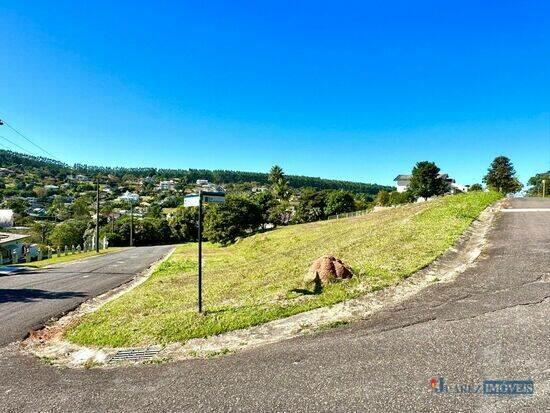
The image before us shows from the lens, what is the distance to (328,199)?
8181 cm

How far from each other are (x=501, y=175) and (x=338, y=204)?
32914 millimetres

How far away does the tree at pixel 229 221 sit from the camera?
5812 centimetres

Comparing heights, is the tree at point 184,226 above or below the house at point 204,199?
below

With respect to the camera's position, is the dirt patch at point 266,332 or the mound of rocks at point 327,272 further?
the mound of rocks at point 327,272

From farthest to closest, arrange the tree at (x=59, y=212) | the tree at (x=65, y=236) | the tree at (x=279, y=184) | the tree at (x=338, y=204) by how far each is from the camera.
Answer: the tree at (x=59, y=212), the tree at (x=279, y=184), the tree at (x=338, y=204), the tree at (x=65, y=236)

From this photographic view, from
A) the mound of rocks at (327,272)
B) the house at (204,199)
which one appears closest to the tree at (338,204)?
the mound of rocks at (327,272)

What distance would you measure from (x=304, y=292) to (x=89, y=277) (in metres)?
17.1

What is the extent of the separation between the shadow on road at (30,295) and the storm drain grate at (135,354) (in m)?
9.56

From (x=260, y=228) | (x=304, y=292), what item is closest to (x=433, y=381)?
(x=304, y=292)

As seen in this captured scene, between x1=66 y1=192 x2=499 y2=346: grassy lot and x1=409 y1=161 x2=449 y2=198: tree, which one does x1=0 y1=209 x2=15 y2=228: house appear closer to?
x1=66 y1=192 x2=499 y2=346: grassy lot

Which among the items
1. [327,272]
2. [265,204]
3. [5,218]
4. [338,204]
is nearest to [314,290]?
[327,272]

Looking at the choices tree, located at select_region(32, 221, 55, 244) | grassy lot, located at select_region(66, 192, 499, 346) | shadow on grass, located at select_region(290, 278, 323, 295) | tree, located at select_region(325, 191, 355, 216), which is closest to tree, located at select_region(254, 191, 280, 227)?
tree, located at select_region(325, 191, 355, 216)

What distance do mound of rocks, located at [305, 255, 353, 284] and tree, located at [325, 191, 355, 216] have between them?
70.4 metres

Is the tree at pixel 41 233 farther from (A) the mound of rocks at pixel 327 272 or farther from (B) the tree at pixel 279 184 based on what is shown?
(A) the mound of rocks at pixel 327 272
